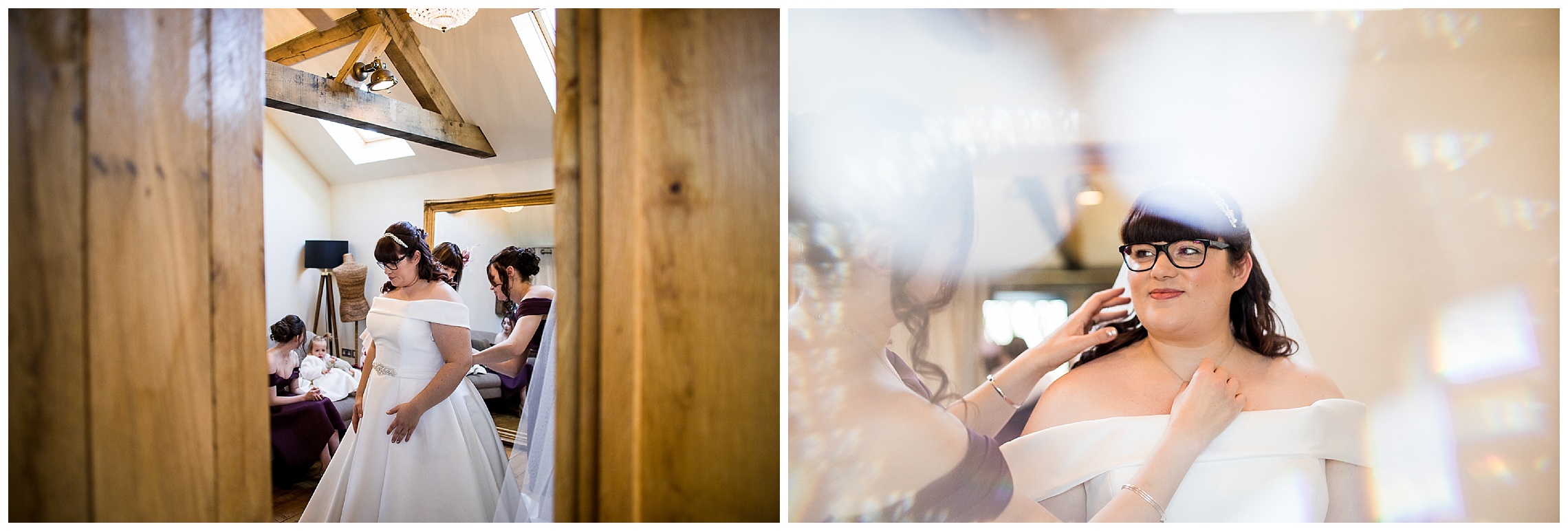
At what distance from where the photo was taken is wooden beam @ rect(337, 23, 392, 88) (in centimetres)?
277

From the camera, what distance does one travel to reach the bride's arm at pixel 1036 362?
3.76ft

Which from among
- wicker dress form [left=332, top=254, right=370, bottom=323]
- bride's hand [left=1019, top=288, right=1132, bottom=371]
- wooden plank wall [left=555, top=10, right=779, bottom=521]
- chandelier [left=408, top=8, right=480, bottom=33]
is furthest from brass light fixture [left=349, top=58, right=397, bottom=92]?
bride's hand [left=1019, top=288, right=1132, bottom=371]

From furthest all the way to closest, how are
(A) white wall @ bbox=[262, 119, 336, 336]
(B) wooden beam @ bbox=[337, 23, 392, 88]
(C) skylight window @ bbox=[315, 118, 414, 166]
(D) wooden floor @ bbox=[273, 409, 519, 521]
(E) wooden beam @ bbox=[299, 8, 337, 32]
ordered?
1. (A) white wall @ bbox=[262, 119, 336, 336]
2. (C) skylight window @ bbox=[315, 118, 414, 166]
3. (B) wooden beam @ bbox=[337, 23, 392, 88]
4. (E) wooden beam @ bbox=[299, 8, 337, 32]
5. (D) wooden floor @ bbox=[273, 409, 519, 521]

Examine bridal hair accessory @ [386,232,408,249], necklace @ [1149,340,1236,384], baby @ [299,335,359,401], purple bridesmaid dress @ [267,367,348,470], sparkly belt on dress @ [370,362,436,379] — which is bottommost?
purple bridesmaid dress @ [267,367,348,470]

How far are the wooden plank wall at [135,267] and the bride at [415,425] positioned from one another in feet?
3.57

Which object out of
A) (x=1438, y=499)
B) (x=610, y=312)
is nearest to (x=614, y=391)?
(x=610, y=312)

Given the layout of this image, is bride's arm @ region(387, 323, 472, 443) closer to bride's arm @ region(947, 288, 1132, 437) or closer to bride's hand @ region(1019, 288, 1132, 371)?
bride's arm @ region(947, 288, 1132, 437)

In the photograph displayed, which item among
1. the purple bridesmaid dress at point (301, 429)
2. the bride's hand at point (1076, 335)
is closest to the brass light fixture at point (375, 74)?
the purple bridesmaid dress at point (301, 429)

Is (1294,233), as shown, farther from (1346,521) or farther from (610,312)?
(610,312)

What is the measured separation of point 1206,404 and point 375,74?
3.38 meters

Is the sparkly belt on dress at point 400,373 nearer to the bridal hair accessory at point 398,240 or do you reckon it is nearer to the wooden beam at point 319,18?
the bridal hair accessory at point 398,240

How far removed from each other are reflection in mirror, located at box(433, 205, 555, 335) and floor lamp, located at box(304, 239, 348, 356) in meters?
1.01

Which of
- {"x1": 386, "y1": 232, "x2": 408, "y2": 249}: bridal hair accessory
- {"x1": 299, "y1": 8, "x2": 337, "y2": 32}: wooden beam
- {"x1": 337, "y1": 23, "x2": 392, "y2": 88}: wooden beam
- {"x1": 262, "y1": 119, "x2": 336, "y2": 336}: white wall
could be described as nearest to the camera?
{"x1": 386, "y1": 232, "x2": 408, "y2": 249}: bridal hair accessory

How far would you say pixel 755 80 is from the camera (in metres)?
0.94
